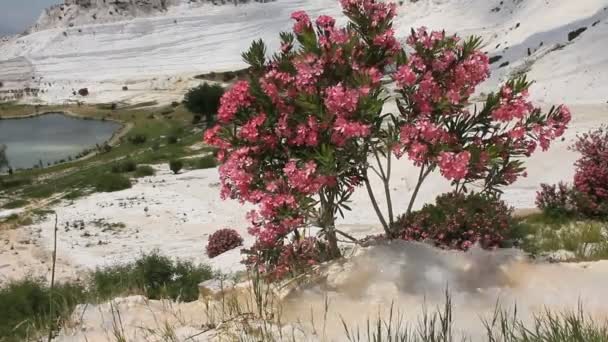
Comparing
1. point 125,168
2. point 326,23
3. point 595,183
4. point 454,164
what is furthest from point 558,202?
point 125,168

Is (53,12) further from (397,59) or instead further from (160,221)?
(397,59)

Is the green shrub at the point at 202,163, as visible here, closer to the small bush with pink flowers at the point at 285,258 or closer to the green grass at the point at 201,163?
the green grass at the point at 201,163

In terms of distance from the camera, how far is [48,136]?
7444 centimetres

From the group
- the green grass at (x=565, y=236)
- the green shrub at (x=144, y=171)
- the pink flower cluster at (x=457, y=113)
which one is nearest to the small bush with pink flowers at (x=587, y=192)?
the green grass at (x=565, y=236)

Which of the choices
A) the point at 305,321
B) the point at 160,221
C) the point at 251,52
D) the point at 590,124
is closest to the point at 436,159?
the point at 305,321

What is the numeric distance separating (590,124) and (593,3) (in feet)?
170

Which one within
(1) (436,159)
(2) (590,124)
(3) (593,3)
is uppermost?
(3) (593,3)

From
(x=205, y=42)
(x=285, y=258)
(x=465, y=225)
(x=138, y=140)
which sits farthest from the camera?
(x=205, y=42)

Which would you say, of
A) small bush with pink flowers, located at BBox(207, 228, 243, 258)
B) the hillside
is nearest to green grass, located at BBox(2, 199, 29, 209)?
small bush with pink flowers, located at BBox(207, 228, 243, 258)

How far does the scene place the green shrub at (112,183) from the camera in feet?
91.9

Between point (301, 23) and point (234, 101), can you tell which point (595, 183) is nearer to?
point (301, 23)

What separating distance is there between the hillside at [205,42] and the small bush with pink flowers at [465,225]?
979 inches

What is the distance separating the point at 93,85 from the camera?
125562mm

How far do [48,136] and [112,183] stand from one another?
52520mm
